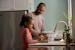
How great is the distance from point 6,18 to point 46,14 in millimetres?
1261

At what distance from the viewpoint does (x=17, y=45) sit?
174 inches

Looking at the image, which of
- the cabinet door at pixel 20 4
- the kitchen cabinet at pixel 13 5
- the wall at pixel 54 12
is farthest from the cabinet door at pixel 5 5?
the wall at pixel 54 12

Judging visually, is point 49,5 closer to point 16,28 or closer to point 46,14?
point 46,14

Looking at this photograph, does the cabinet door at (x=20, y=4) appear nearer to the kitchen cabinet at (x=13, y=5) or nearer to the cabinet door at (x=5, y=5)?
the kitchen cabinet at (x=13, y=5)

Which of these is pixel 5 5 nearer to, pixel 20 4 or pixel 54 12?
pixel 20 4

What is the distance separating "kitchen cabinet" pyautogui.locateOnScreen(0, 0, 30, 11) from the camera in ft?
15.1

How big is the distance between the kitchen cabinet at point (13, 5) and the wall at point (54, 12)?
67 cm

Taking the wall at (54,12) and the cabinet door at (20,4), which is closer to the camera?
the cabinet door at (20,4)

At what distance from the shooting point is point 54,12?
5.12 m

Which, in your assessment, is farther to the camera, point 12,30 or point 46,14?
point 46,14

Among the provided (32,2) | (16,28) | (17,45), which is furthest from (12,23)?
(32,2)

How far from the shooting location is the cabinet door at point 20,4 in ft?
15.1

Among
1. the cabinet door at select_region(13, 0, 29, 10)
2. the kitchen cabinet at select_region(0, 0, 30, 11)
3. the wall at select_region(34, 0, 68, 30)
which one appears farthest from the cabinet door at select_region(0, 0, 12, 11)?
the wall at select_region(34, 0, 68, 30)

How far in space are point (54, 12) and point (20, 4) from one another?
41.7 inches
